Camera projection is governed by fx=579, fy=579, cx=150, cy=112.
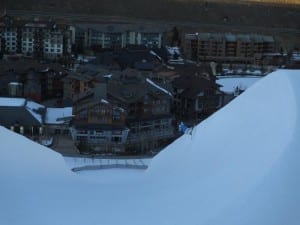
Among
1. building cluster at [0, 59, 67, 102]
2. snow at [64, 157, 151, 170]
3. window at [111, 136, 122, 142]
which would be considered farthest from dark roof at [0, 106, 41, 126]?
snow at [64, 157, 151, 170]

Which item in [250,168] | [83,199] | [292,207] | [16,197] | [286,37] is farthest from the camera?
[286,37]

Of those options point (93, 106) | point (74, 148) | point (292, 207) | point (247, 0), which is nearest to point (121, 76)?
point (93, 106)

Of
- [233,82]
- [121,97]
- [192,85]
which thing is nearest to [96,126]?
[121,97]

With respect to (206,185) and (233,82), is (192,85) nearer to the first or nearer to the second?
(233,82)

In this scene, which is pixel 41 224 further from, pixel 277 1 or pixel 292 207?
pixel 277 1

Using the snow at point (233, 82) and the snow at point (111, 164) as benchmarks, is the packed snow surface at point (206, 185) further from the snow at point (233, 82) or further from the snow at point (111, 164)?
the snow at point (233, 82)

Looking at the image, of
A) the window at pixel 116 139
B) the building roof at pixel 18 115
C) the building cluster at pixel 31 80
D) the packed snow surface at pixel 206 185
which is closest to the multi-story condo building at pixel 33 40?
the building cluster at pixel 31 80
